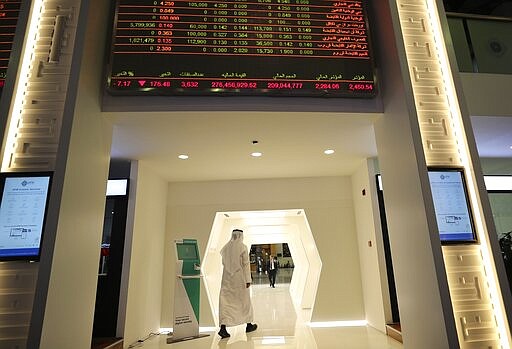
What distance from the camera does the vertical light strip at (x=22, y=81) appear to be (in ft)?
8.16

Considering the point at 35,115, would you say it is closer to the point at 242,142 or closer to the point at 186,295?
the point at 242,142

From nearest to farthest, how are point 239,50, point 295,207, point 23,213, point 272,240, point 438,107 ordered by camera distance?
point 23,213 → point 438,107 → point 239,50 → point 295,207 → point 272,240

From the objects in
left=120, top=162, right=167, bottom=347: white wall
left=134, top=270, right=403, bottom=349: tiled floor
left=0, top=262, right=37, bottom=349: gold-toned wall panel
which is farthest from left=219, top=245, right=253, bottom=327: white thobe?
left=0, top=262, right=37, bottom=349: gold-toned wall panel

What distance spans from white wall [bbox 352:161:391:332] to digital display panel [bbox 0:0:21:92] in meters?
4.60

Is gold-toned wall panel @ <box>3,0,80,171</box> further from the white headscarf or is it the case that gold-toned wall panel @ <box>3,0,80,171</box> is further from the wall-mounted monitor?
the white headscarf

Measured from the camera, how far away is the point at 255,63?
310 cm

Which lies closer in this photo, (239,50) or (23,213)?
(23,213)

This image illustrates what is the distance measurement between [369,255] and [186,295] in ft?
9.41

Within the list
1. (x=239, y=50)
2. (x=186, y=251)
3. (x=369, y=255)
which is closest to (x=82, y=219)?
(x=239, y=50)

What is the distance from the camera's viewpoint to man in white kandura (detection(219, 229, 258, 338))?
4461mm

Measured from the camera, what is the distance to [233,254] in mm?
4891

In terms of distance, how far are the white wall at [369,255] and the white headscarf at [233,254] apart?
2.01m

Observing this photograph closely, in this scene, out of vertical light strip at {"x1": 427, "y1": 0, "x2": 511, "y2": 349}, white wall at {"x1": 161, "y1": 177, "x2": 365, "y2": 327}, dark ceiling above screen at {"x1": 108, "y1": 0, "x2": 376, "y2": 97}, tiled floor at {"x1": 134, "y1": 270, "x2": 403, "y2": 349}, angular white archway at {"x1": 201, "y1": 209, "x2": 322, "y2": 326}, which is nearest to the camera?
vertical light strip at {"x1": 427, "y1": 0, "x2": 511, "y2": 349}

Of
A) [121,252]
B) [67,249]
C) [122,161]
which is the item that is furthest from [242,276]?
[67,249]
